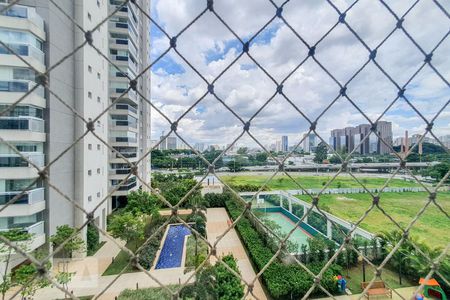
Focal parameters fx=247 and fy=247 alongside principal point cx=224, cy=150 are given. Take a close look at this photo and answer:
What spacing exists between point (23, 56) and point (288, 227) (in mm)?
8446

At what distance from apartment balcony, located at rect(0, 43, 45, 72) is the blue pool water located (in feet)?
12.7

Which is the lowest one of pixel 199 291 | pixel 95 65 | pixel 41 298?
pixel 41 298

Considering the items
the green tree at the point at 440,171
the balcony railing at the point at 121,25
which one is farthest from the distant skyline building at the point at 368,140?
the balcony railing at the point at 121,25

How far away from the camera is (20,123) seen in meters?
3.95

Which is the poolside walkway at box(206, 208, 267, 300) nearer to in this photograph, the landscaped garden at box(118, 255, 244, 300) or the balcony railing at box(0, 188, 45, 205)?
the landscaped garden at box(118, 255, 244, 300)

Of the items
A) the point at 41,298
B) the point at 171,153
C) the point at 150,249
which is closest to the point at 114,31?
the point at 150,249

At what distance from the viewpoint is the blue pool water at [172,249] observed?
5453mm

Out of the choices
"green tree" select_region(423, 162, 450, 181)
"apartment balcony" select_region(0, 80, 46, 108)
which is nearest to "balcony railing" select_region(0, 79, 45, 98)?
"apartment balcony" select_region(0, 80, 46, 108)

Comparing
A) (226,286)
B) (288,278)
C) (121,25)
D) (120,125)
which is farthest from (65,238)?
(121,25)

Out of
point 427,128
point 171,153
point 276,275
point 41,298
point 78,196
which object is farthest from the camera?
point 171,153

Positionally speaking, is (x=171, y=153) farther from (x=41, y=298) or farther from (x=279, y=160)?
(x=279, y=160)

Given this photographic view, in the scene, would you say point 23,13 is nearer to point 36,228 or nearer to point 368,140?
point 36,228

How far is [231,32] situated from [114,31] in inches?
360

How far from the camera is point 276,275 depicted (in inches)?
171
